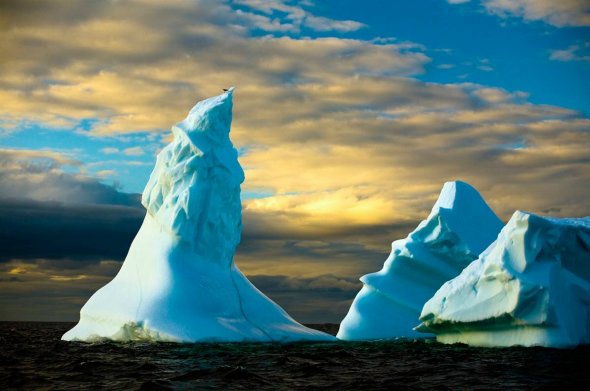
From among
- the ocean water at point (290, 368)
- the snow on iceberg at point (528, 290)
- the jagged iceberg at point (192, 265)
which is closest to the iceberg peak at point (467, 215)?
the snow on iceberg at point (528, 290)

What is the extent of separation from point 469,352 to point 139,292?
36.1ft

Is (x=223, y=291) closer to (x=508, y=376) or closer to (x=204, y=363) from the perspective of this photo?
(x=204, y=363)

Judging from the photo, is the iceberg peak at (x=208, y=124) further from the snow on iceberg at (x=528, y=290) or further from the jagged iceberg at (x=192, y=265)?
the snow on iceberg at (x=528, y=290)

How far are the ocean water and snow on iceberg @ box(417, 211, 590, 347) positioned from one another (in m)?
0.71

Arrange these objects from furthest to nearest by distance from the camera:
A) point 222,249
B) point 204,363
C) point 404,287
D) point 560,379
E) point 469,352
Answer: point 404,287, point 222,249, point 469,352, point 204,363, point 560,379

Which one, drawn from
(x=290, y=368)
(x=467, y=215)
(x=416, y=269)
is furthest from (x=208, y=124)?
(x=290, y=368)

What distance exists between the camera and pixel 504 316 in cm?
1977

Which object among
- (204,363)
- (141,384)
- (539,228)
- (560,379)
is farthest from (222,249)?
(560,379)

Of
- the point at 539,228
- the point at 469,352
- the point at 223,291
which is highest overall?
the point at 539,228

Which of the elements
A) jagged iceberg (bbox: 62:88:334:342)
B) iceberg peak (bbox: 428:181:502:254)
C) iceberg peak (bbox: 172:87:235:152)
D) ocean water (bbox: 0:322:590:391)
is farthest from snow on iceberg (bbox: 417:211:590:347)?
iceberg peak (bbox: 172:87:235:152)

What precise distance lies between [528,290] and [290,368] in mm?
7696

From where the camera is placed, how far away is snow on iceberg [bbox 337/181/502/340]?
27062 mm

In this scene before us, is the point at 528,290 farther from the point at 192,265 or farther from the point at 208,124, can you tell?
the point at 208,124

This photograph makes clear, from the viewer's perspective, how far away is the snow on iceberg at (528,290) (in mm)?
19281
